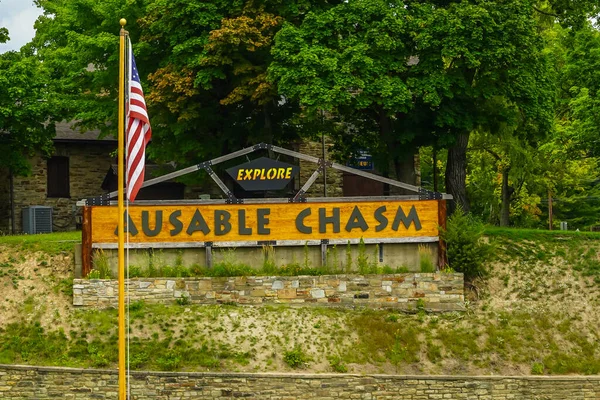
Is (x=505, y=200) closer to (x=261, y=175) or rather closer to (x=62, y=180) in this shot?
(x=62, y=180)

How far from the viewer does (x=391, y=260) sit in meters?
29.8

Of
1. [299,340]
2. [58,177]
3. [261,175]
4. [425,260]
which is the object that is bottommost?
[299,340]

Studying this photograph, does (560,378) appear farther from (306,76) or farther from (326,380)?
(306,76)

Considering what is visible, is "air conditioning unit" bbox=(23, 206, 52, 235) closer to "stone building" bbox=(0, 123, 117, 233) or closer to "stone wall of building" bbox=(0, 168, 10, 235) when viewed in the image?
"stone building" bbox=(0, 123, 117, 233)

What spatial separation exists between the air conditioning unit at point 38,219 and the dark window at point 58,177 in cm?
191

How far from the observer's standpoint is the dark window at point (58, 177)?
4569cm

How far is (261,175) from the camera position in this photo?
96.5ft

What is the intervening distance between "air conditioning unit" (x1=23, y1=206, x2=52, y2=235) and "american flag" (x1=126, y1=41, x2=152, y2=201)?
23.2m

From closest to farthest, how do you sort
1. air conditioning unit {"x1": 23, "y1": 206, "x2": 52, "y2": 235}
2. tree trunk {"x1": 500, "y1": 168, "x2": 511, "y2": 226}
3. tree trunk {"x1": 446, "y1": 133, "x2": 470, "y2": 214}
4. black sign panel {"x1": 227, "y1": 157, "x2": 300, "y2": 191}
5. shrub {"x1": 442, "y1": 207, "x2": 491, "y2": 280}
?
black sign panel {"x1": 227, "y1": 157, "x2": 300, "y2": 191}, shrub {"x1": 442, "y1": 207, "x2": 491, "y2": 280}, tree trunk {"x1": 446, "y1": 133, "x2": 470, "y2": 214}, air conditioning unit {"x1": 23, "y1": 206, "x2": 52, "y2": 235}, tree trunk {"x1": 500, "y1": 168, "x2": 511, "y2": 226}

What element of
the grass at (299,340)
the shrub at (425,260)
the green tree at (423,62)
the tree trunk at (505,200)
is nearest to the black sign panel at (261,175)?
the green tree at (423,62)

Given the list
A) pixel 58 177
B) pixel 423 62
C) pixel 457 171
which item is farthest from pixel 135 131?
pixel 58 177

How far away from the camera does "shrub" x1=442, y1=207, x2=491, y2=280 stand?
29.7m

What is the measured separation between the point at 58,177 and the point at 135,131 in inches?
1020

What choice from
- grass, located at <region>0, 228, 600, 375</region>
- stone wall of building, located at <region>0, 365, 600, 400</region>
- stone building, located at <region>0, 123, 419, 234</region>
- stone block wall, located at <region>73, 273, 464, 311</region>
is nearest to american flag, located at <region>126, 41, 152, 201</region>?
stone wall of building, located at <region>0, 365, 600, 400</region>
